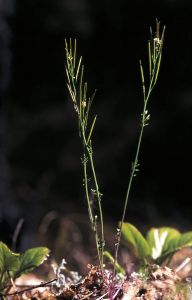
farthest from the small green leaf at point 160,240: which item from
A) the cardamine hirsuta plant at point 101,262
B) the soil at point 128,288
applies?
the soil at point 128,288

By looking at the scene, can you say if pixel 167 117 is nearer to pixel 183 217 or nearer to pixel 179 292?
pixel 183 217

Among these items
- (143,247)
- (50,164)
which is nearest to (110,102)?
(50,164)

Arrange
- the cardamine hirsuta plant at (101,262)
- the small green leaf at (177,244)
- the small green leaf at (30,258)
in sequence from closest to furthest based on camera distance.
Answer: the cardamine hirsuta plant at (101,262) → the small green leaf at (30,258) → the small green leaf at (177,244)

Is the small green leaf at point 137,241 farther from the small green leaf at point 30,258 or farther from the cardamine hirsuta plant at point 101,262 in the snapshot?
the small green leaf at point 30,258

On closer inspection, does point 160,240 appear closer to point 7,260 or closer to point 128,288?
point 128,288

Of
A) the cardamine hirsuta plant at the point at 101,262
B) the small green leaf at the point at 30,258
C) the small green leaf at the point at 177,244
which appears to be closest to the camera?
the cardamine hirsuta plant at the point at 101,262

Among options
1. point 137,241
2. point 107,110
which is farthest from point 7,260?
point 107,110

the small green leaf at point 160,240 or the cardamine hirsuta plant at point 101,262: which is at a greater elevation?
the cardamine hirsuta plant at point 101,262

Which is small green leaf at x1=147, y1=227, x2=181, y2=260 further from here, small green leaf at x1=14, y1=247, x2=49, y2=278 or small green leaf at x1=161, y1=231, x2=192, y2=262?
small green leaf at x1=14, y1=247, x2=49, y2=278
